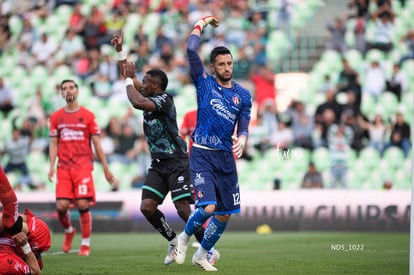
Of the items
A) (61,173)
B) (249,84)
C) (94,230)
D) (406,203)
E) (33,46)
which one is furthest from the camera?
(33,46)

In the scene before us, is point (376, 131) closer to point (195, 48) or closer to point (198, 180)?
point (198, 180)

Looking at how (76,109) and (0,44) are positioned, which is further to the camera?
(0,44)

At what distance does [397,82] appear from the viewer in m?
22.6

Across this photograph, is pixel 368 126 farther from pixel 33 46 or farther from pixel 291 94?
pixel 33 46

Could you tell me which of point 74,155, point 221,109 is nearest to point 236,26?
point 74,155

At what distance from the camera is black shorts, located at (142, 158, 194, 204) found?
11695mm

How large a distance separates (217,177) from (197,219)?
0.56 meters

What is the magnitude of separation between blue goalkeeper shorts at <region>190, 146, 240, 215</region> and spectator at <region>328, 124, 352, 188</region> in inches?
427

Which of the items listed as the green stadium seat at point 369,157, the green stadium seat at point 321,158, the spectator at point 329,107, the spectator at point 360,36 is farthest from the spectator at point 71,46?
the green stadium seat at point 369,157

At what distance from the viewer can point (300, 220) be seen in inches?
792

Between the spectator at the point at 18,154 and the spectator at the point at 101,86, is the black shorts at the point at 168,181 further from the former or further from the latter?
the spectator at the point at 101,86

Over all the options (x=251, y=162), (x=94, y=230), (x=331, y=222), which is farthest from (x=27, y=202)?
(x=331, y=222)

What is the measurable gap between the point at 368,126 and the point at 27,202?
8756 mm

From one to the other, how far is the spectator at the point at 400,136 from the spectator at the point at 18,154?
9391mm
